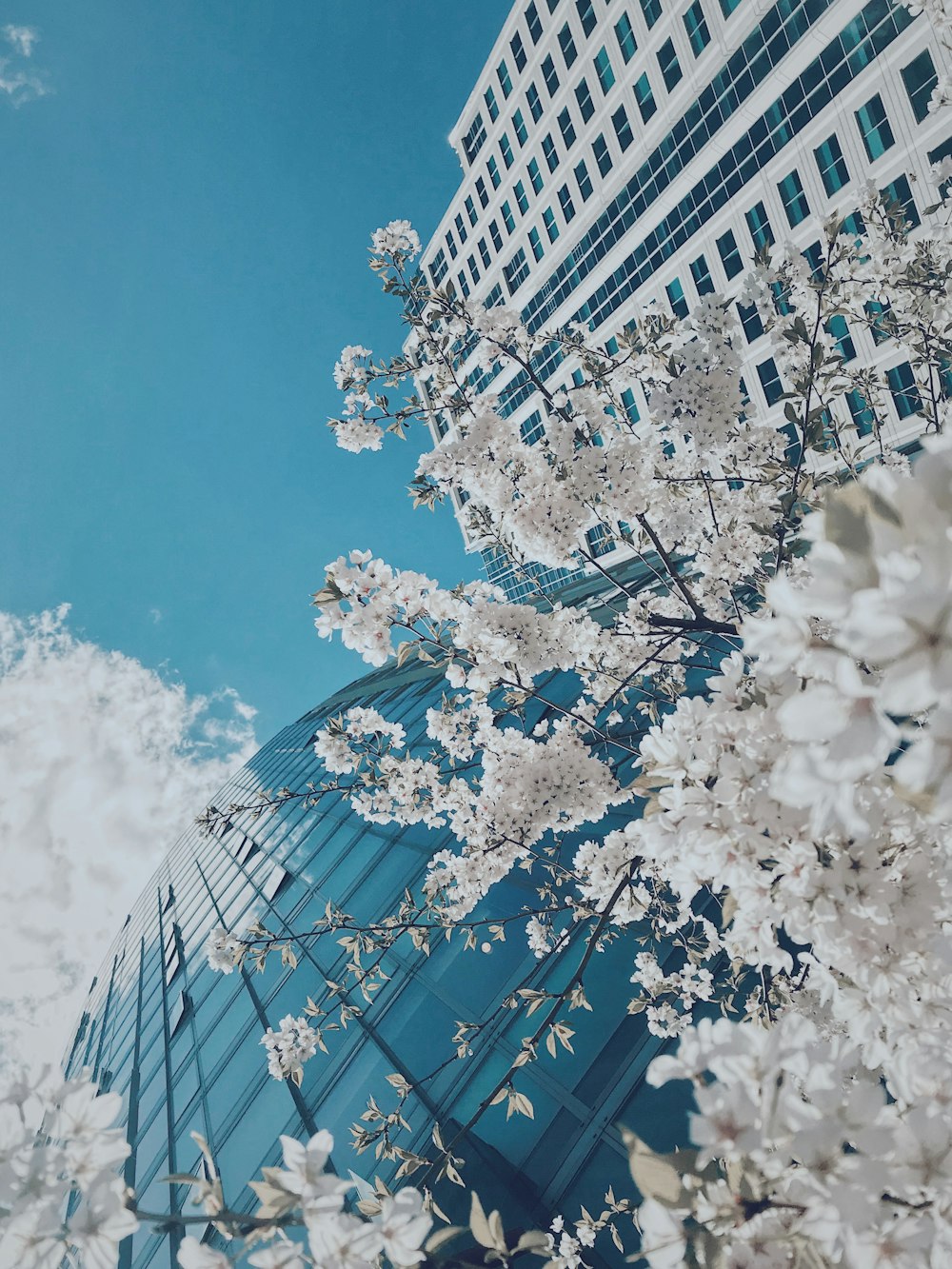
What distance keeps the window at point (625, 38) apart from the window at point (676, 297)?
982cm

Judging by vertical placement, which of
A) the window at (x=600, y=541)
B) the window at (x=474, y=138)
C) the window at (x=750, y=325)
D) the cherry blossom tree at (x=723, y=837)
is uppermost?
the window at (x=474, y=138)

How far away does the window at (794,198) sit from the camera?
24.3 m

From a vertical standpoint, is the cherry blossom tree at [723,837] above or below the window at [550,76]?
below

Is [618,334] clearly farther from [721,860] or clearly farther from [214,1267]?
[214,1267]

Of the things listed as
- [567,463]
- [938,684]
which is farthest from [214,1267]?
[567,463]

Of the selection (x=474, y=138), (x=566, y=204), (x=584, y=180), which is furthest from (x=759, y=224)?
(x=474, y=138)

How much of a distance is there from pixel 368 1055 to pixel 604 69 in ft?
131

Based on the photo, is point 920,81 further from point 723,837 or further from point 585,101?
point 723,837

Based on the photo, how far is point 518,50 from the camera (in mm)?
33688

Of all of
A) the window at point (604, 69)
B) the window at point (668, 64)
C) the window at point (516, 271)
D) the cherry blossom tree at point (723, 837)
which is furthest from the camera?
the window at point (516, 271)

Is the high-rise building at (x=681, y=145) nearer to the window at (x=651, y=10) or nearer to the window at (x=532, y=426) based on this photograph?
the window at (x=651, y=10)

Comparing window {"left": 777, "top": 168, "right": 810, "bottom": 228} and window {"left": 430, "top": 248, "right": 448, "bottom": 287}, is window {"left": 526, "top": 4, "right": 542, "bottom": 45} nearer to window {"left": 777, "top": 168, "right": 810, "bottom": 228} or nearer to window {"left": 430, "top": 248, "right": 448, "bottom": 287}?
window {"left": 430, "top": 248, "right": 448, "bottom": 287}

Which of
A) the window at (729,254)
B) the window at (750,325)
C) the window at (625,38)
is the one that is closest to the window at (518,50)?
the window at (625,38)

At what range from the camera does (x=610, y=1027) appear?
518 centimetres
